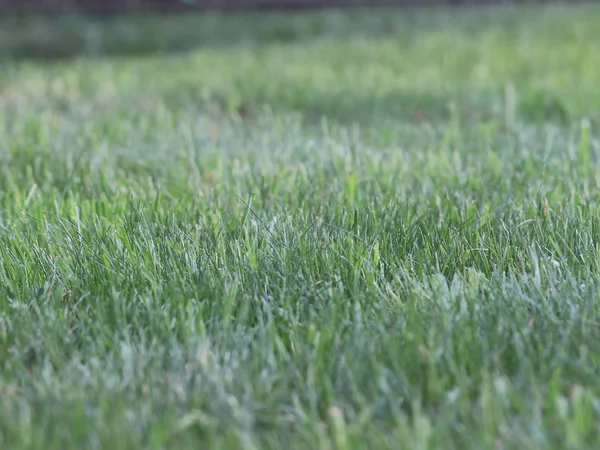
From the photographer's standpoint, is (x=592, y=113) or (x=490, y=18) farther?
(x=490, y=18)

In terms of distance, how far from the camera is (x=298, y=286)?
174cm

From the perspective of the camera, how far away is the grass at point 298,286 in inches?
48.9

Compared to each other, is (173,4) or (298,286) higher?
(173,4)

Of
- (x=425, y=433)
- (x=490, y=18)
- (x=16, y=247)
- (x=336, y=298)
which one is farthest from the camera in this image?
(x=490, y=18)

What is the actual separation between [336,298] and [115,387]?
1.71 feet

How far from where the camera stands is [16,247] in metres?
1.93

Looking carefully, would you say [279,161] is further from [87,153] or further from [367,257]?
[367,257]

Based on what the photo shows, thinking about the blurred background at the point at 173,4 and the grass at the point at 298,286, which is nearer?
the grass at the point at 298,286

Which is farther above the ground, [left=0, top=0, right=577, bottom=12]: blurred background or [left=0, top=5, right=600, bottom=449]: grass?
[left=0, top=0, right=577, bottom=12]: blurred background

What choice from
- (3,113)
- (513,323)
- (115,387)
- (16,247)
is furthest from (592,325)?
(3,113)

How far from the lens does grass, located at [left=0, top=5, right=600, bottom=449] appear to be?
1.24 metres

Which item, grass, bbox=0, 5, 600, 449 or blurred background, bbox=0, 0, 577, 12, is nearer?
grass, bbox=0, 5, 600, 449

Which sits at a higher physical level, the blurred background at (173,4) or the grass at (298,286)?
the blurred background at (173,4)

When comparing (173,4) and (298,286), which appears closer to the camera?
(298,286)
